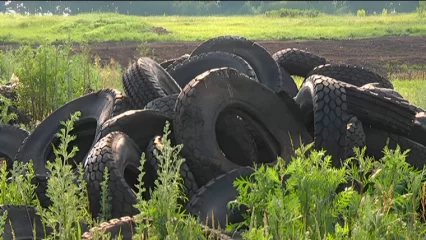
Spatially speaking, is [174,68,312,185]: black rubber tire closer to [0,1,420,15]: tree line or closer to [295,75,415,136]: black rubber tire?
[295,75,415,136]: black rubber tire

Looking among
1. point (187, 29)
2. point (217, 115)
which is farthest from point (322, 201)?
point (187, 29)

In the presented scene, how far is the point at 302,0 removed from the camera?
76.3 metres

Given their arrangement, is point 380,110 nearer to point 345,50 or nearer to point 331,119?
point 331,119

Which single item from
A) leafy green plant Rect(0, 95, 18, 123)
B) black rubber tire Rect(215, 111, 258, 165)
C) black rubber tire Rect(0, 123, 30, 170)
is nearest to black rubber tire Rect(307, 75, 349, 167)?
black rubber tire Rect(215, 111, 258, 165)

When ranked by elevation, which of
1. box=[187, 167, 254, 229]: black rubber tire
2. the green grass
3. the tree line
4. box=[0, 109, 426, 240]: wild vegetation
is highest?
box=[0, 109, 426, 240]: wild vegetation

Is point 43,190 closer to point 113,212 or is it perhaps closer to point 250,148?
point 113,212

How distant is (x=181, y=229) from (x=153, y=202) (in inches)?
8.6

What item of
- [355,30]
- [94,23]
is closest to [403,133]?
[355,30]

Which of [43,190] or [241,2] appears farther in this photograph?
[241,2]

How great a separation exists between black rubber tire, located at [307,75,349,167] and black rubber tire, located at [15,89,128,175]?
6.58 feet

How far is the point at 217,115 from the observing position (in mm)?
6469

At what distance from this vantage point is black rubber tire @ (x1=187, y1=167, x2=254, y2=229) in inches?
215

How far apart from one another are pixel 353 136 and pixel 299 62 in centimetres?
299

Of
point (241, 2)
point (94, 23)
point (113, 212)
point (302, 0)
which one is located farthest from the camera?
point (241, 2)
